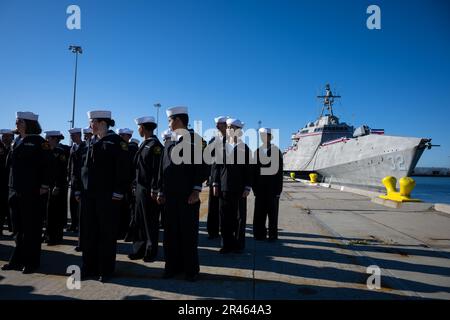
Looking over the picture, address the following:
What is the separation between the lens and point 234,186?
489 cm

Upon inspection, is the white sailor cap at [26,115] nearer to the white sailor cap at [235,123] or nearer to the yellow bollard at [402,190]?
the white sailor cap at [235,123]

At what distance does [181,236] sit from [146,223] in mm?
914

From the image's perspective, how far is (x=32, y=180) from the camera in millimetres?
3963

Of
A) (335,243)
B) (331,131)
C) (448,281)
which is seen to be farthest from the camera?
(331,131)

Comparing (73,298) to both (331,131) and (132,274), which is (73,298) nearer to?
(132,274)

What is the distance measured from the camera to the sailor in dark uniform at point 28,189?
3846 mm

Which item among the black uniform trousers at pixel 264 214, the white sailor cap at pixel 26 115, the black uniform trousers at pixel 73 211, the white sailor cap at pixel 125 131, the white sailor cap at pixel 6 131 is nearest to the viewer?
the white sailor cap at pixel 26 115

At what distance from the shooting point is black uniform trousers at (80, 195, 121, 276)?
11.8 feet

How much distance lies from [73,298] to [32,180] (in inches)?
73.2

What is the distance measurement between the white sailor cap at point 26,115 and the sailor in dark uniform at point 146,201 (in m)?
1.39

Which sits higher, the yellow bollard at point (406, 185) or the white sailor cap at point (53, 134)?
the white sailor cap at point (53, 134)

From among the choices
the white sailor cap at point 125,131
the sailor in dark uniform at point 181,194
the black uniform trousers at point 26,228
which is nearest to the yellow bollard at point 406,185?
the white sailor cap at point 125,131
